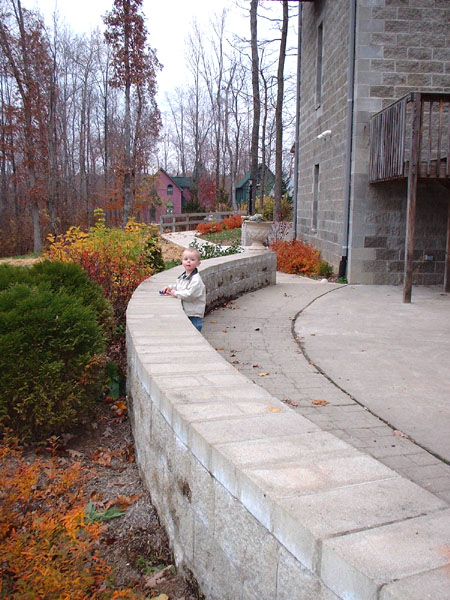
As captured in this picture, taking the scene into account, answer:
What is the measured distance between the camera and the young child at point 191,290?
6121 millimetres

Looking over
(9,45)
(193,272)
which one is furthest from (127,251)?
(9,45)

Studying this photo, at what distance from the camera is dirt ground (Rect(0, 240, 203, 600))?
9.04 ft

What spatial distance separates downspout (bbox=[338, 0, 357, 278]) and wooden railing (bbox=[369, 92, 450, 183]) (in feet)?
1.52

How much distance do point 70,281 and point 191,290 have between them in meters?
1.24

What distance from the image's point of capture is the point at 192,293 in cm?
611

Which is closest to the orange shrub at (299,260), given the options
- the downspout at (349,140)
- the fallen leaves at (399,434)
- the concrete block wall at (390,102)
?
the downspout at (349,140)

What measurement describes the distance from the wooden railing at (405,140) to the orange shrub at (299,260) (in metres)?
2.75

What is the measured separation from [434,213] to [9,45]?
85.1 feet

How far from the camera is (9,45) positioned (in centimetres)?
2945

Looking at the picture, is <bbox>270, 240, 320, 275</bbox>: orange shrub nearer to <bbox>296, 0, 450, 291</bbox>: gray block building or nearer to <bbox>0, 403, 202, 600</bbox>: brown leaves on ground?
<bbox>296, 0, 450, 291</bbox>: gray block building

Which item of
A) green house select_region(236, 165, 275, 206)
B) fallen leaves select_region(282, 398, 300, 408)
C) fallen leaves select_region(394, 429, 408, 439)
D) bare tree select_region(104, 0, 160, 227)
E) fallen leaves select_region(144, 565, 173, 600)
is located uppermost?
bare tree select_region(104, 0, 160, 227)

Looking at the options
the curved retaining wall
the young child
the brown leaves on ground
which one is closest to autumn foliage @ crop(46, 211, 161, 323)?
the young child

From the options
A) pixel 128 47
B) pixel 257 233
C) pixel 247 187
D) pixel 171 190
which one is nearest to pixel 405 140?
pixel 257 233

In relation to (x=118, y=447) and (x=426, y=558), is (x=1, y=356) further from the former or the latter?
(x=426, y=558)
